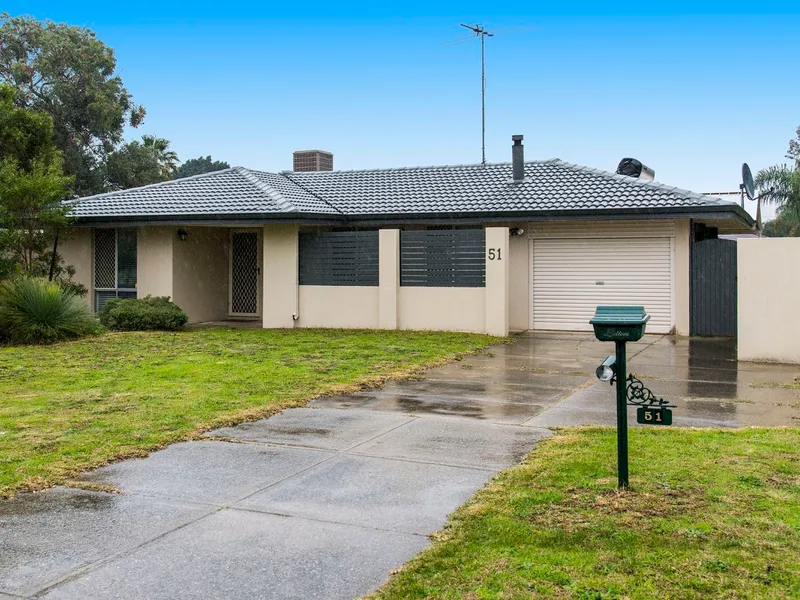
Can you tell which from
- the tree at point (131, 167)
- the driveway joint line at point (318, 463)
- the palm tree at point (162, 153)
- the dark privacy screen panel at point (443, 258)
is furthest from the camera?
the palm tree at point (162, 153)

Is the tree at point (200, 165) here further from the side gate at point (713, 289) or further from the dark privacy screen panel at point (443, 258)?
the side gate at point (713, 289)

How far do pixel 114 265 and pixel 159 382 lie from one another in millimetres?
10784

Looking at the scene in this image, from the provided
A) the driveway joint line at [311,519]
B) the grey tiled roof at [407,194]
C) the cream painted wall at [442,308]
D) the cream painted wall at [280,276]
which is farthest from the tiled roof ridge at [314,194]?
the driveway joint line at [311,519]

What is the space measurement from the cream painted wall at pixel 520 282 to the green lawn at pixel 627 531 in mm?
12547

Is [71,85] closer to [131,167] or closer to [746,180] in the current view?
[131,167]

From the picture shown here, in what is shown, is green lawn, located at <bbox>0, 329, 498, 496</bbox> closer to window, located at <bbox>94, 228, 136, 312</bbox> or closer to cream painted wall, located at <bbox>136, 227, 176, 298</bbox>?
cream painted wall, located at <bbox>136, 227, 176, 298</bbox>

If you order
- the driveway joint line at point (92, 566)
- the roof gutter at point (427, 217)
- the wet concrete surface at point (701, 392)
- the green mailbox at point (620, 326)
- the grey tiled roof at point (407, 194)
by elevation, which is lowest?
the driveway joint line at point (92, 566)

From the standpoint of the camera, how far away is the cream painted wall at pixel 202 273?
20078 mm

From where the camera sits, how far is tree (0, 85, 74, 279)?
17.3 meters

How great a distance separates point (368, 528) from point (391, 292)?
42.3 feet

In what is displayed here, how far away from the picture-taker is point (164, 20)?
84.6 feet

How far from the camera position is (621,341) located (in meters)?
5.55

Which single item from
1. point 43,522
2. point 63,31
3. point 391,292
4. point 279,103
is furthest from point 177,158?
point 43,522

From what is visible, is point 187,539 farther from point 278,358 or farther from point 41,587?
point 278,358
